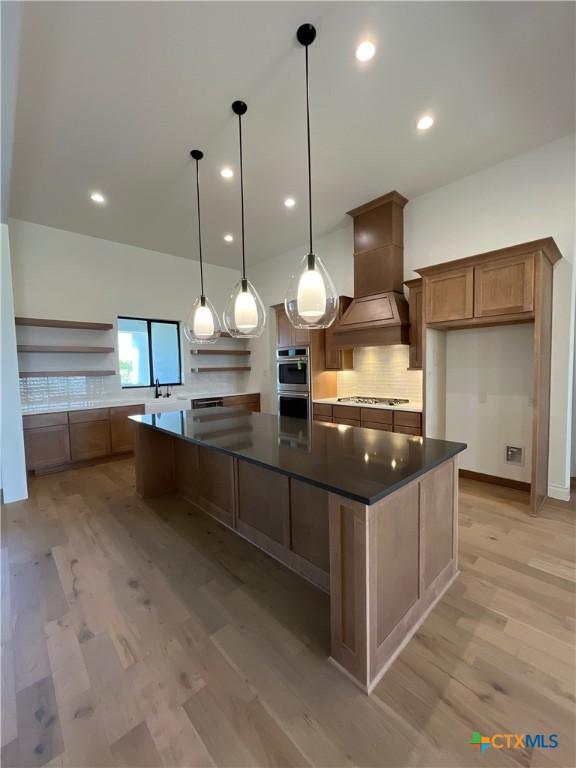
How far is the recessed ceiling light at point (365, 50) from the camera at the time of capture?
1978mm

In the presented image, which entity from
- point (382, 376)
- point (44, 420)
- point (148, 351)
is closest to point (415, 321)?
point (382, 376)

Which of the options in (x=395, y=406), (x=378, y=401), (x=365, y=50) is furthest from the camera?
(x=378, y=401)

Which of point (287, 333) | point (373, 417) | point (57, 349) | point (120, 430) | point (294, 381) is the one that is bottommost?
point (120, 430)

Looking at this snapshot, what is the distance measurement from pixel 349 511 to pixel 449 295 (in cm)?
275

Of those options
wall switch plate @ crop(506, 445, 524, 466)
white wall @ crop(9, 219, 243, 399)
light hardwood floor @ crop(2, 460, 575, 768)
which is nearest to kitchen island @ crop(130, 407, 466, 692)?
light hardwood floor @ crop(2, 460, 575, 768)

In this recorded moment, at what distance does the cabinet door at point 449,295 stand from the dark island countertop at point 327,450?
5.68ft

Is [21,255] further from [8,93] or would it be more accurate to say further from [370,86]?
[370,86]

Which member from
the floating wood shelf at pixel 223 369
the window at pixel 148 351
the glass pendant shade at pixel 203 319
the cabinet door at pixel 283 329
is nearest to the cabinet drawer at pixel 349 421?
the cabinet door at pixel 283 329

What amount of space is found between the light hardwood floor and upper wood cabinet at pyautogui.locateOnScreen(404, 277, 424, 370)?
2002 mm

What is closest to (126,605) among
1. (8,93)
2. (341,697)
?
(341,697)

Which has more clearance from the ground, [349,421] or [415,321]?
[415,321]

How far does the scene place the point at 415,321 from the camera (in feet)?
12.4

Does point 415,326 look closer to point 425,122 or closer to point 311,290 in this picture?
point 425,122

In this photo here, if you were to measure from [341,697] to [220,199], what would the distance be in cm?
448
